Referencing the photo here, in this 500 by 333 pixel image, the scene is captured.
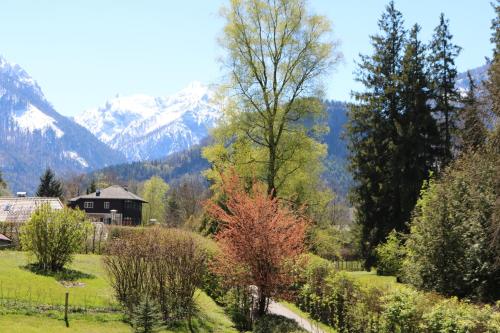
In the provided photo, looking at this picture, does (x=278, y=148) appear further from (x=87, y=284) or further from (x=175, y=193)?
(x=175, y=193)

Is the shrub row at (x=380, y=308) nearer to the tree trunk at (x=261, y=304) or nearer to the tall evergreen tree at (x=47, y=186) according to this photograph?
the tree trunk at (x=261, y=304)

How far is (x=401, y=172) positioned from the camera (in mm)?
32875

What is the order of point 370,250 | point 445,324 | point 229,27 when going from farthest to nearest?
1. point 370,250
2. point 229,27
3. point 445,324

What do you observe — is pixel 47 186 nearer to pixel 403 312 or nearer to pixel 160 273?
pixel 160 273

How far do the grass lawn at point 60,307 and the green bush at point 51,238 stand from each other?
1084 millimetres

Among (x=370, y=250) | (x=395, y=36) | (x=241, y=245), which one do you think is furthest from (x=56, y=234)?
(x=395, y=36)

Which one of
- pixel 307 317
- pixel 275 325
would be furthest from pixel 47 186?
pixel 275 325

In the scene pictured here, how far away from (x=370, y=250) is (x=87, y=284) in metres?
19.3

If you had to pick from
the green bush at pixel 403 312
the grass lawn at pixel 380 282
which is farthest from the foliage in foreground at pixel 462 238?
the green bush at pixel 403 312

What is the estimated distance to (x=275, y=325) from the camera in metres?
18.2

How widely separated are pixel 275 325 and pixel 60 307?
737cm

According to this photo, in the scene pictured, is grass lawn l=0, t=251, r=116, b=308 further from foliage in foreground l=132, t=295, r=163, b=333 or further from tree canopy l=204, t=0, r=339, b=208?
tree canopy l=204, t=0, r=339, b=208

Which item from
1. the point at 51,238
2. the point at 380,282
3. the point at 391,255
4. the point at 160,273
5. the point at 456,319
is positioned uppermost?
the point at 51,238

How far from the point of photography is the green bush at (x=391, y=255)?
28.7m
